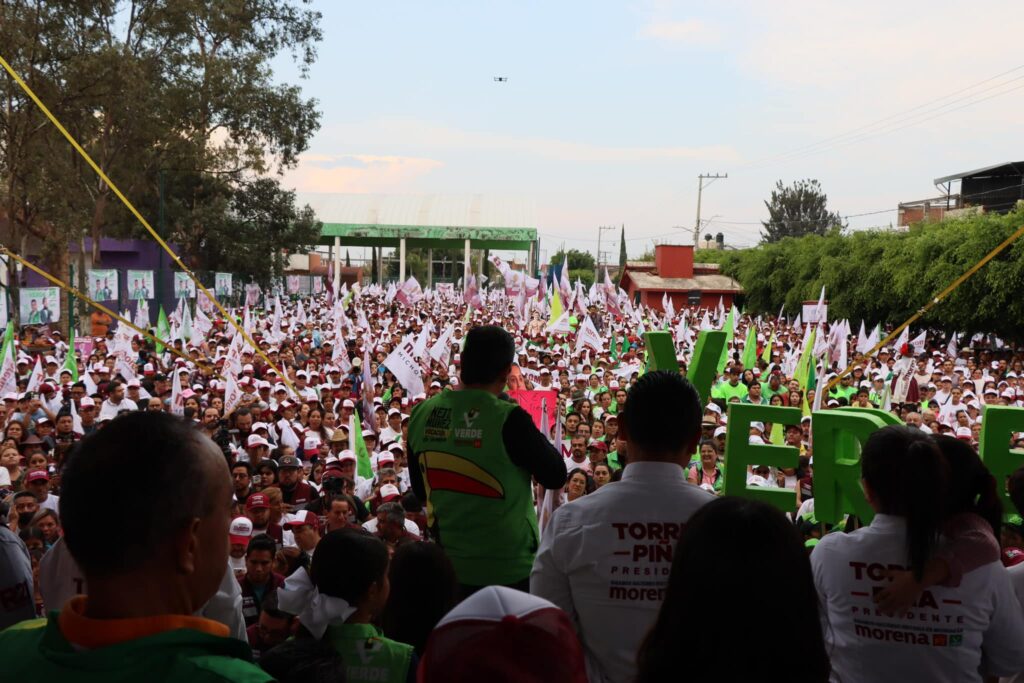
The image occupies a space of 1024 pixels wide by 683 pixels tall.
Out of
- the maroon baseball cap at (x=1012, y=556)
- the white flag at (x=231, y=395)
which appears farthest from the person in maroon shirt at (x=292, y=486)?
the maroon baseball cap at (x=1012, y=556)

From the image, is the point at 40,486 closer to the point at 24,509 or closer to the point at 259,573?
the point at 24,509

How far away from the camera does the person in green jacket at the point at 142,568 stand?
1.25 m

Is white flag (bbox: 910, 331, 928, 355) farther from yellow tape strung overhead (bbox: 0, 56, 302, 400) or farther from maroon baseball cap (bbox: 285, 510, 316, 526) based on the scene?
maroon baseball cap (bbox: 285, 510, 316, 526)

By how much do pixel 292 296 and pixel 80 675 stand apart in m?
46.4

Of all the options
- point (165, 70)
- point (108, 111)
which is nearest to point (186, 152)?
point (165, 70)

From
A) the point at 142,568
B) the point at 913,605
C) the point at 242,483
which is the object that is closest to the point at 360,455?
the point at 242,483

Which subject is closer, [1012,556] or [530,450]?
[530,450]

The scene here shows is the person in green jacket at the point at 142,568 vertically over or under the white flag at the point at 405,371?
over

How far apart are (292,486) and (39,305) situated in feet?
40.8

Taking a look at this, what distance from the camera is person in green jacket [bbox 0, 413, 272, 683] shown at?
1.25 metres

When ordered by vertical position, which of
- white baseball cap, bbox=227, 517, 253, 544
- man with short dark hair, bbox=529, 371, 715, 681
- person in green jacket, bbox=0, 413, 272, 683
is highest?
person in green jacket, bbox=0, 413, 272, 683

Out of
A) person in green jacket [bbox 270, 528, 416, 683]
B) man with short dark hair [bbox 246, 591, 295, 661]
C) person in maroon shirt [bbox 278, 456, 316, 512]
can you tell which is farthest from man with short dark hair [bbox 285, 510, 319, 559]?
person in green jacket [bbox 270, 528, 416, 683]

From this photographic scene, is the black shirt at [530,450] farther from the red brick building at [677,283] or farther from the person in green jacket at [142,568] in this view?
the red brick building at [677,283]

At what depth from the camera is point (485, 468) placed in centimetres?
323
